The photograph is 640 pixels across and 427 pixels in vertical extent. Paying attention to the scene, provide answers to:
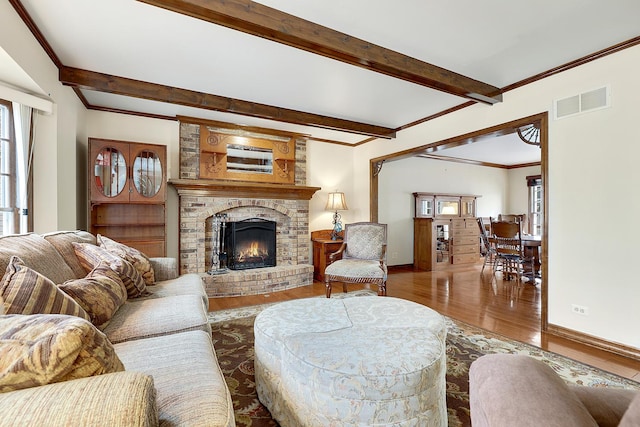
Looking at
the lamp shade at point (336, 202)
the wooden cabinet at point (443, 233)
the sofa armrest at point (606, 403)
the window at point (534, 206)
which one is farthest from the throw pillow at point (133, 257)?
the window at point (534, 206)

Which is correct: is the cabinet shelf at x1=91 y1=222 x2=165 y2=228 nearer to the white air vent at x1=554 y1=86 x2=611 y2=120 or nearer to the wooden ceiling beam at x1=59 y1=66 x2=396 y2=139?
the wooden ceiling beam at x1=59 y1=66 x2=396 y2=139

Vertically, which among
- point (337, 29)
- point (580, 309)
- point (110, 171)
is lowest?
point (580, 309)

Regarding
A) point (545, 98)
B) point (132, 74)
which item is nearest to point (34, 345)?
point (132, 74)

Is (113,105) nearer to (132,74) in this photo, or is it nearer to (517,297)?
(132,74)

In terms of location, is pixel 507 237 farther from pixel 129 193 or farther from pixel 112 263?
pixel 129 193

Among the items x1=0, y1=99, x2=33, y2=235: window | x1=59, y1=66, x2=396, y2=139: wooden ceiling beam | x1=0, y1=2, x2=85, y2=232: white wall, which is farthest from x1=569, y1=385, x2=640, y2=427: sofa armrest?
x1=59, y1=66, x2=396, y2=139: wooden ceiling beam

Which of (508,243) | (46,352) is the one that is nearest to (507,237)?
(508,243)

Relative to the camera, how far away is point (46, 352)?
73 centimetres

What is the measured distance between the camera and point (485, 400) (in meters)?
0.68

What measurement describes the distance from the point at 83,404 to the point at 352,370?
3.06 feet

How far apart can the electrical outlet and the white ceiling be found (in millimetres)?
2184

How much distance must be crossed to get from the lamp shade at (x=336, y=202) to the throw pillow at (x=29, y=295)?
4.05 meters

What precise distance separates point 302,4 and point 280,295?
3.33 m

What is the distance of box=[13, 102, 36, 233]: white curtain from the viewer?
2.38 m
